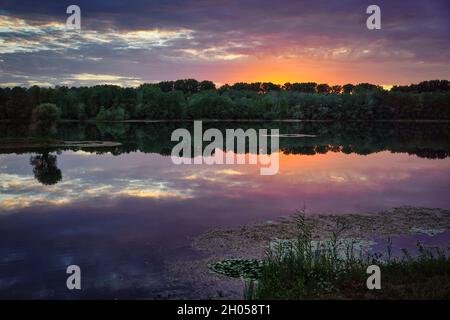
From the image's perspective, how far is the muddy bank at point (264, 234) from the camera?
12.1 meters

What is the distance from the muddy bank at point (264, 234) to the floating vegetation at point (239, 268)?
27 centimetres

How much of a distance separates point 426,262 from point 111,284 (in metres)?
8.33

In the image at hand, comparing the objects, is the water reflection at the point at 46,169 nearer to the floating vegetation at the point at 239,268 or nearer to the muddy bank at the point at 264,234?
the muddy bank at the point at 264,234

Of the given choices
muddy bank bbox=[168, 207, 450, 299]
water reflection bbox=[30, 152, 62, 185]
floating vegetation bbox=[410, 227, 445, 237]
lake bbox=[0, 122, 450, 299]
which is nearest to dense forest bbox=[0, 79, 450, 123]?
water reflection bbox=[30, 152, 62, 185]

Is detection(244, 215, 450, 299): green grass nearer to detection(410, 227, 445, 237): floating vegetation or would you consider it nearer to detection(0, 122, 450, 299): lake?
detection(0, 122, 450, 299): lake

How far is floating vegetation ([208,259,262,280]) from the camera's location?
494 inches

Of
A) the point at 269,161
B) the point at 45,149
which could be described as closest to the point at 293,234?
the point at 269,161

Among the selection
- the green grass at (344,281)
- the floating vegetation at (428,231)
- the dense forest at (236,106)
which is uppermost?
the dense forest at (236,106)

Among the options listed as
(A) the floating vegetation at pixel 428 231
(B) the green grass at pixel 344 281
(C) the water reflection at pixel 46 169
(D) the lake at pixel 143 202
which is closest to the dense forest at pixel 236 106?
(C) the water reflection at pixel 46 169

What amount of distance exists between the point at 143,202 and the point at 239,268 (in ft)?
37.3

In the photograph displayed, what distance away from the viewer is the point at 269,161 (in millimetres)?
40500

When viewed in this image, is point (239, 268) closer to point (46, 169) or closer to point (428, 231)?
point (428, 231)

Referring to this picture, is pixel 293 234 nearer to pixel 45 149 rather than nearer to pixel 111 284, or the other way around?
pixel 111 284

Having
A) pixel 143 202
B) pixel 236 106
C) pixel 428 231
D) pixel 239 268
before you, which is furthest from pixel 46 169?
pixel 236 106
